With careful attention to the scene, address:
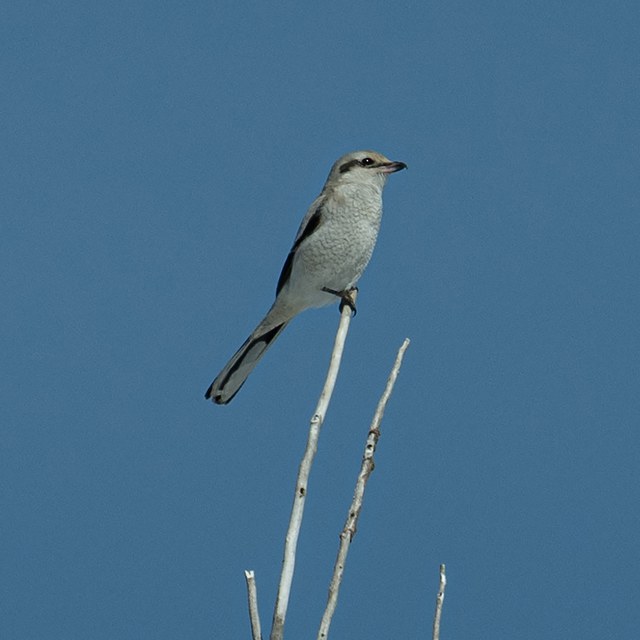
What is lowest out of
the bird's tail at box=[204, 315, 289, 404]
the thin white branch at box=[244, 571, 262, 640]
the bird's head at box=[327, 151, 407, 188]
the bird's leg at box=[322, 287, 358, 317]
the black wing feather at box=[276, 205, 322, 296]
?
the thin white branch at box=[244, 571, 262, 640]

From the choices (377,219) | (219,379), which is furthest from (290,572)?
(377,219)

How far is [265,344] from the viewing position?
15.2 feet

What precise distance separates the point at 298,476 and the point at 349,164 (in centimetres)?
254

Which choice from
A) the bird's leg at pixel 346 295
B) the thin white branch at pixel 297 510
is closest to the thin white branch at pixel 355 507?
the thin white branch at pixel 297 510

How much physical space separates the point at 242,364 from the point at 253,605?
240 centimetres

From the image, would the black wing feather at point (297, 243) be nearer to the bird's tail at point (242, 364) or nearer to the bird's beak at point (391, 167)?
the bird's tail at point (242, 364)

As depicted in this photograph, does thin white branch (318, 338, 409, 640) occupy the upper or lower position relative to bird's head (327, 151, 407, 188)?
lower

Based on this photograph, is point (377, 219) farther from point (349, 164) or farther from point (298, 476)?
point (298, 476)

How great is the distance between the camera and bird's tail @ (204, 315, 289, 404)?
430 cm

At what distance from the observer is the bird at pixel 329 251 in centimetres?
438

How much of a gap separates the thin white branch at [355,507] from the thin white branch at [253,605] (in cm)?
13

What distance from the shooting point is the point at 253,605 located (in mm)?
2057

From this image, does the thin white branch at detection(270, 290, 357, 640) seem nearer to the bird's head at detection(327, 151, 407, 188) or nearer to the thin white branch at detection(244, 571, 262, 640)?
the thin white branch at detection(244, 571, 262, 640)

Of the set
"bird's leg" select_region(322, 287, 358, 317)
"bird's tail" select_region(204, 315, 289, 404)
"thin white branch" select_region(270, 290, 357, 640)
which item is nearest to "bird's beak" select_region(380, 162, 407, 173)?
"bird's leg" select_region(322, 287, 358, 317)
